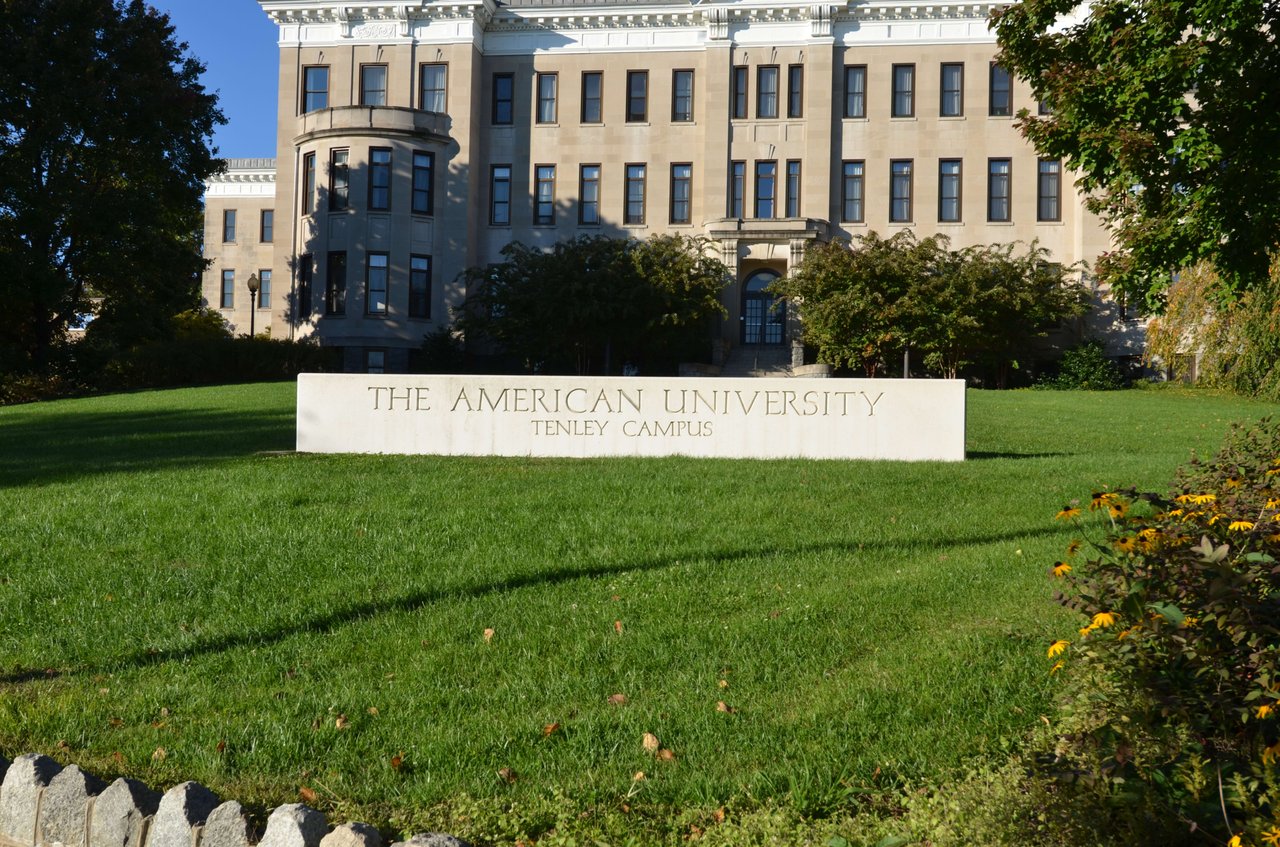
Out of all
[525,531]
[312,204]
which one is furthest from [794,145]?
[525,531]

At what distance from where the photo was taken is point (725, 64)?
1484 inches

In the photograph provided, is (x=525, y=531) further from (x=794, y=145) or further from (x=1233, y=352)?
(x=794, y=145)

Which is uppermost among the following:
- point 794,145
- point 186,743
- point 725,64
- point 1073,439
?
point 725,64

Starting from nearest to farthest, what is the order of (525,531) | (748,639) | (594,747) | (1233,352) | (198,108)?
(594,747) < (748,639) < (525,531) < (1233,352) < (198,108)

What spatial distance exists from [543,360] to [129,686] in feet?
93.2

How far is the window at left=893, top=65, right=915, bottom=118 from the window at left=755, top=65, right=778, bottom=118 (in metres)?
3.93

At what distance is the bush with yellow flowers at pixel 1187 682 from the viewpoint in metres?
3.40

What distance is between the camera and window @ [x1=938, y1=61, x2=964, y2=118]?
123ft

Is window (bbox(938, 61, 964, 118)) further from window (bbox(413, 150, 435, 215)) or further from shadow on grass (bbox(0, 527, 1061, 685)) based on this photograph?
shadow on grass (bbox(0, 527, 1061, 685))

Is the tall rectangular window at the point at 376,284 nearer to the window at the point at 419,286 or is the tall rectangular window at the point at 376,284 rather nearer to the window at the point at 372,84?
the window at the point at 419,286

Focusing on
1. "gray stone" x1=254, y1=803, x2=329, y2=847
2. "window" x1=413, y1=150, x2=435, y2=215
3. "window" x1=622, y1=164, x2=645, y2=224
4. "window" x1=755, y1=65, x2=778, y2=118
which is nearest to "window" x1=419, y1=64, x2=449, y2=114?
"window" x1=413, y1=150, x2=435, y2=215

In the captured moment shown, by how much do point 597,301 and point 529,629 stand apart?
25639mm

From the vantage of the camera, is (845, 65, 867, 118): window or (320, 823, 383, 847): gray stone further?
A: (845, 65, 867, 118): window

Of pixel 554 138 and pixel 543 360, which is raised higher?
pixel 554 138
